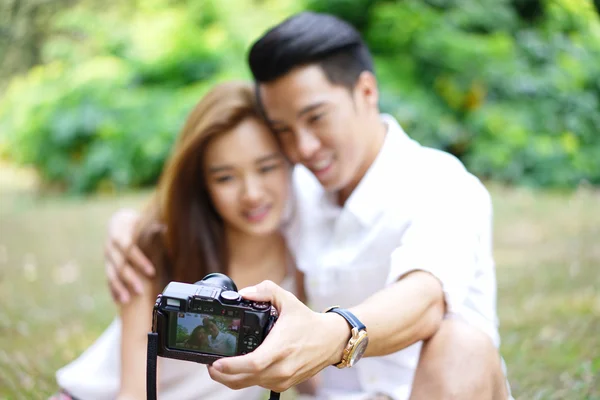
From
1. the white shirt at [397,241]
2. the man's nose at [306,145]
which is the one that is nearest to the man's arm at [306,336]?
the white shirt at [397,241]

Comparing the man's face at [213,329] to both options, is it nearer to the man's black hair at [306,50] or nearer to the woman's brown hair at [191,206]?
the woman's brown hair at [191,206]

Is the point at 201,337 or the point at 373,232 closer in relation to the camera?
the point at 201,337

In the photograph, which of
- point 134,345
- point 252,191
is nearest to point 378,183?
point 252,191

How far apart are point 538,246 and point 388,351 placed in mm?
3756

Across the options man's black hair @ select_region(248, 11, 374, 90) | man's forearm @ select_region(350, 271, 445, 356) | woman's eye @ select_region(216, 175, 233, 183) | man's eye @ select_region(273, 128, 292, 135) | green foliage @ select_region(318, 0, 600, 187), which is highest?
man's black hair @ select_region(248, 11, 374, 90)

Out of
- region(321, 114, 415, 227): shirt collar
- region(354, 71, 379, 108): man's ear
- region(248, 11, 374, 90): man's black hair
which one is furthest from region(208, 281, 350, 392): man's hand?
region(354, 71, 379, 108): man's ear

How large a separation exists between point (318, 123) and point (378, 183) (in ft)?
0.81

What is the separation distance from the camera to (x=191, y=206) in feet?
7.41

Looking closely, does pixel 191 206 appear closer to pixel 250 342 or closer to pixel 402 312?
pixel 402 312

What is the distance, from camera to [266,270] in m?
2.35

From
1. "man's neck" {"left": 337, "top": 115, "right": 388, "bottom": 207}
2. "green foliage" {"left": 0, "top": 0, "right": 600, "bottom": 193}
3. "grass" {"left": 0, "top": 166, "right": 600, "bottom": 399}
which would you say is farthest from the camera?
"green foliage" {"left": 0, "top": 0, "right": 600, "bottom": 193}

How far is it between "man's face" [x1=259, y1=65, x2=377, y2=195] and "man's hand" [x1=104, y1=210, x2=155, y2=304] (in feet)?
1.77

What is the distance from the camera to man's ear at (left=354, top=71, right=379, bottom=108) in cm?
226

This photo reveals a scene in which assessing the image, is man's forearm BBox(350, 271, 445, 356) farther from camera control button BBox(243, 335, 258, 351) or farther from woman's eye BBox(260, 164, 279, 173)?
woman's eye BBox(260, 164, 279, 173)
